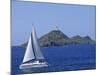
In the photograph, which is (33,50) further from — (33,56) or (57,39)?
(57,39)

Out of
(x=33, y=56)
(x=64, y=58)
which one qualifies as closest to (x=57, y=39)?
(x=64, y=58)

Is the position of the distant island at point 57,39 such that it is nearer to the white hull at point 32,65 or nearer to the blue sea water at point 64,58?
the blue sea water at point 64,58

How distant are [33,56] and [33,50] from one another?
0.22 feet

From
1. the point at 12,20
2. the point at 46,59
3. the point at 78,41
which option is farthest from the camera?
the point at 78,41

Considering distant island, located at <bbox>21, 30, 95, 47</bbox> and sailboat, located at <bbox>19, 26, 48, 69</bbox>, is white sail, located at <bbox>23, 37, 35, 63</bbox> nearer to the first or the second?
sailboat, located at <bbox>19, 26, 48, 69</bbox>

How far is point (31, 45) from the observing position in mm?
2010

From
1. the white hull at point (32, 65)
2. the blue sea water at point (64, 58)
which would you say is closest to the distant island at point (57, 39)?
the blue sea water at point (64, 58)

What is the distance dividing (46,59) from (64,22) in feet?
1.55

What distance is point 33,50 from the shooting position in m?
2.02

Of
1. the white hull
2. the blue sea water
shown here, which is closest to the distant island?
the blue sea water

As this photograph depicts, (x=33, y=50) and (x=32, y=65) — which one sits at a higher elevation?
(x=33, y=50)

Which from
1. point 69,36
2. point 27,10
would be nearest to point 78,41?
point 69,36

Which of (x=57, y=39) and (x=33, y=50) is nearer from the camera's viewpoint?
(x=33, y=50)

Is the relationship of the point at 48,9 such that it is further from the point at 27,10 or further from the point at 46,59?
the point at 46,59
